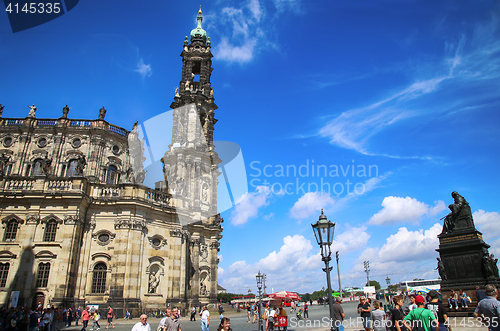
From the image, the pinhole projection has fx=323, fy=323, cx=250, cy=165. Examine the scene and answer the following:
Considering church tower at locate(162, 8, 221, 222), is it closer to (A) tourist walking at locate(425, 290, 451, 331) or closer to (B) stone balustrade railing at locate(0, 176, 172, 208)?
(B) stone balustrade railing at locate(0, 176, 172, 208)

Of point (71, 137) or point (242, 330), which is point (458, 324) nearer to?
point (242, 330)

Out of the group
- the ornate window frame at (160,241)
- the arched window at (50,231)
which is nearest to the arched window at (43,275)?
the arched window at (50,231)

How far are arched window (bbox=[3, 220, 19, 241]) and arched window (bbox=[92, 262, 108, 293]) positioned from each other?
649 cm

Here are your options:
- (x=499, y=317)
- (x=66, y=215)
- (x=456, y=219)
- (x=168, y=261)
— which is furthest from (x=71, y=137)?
(x=499, y=317)

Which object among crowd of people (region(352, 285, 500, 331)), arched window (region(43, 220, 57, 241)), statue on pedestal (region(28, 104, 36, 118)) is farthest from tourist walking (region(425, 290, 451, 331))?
statue on pedestal (region(28, 104, 36, 118))

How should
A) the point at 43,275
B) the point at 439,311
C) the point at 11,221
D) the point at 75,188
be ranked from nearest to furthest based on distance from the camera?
the point at 439,311 < the point at 43,275 < the point at 11,221 < the point at 75,188

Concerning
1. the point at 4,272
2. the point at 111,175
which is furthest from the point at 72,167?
the point at 4,272

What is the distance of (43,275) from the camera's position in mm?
23969

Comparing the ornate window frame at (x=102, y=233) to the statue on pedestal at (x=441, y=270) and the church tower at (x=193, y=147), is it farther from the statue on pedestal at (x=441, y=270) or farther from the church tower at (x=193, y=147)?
the statue on pedestal at (x=441, y=270)

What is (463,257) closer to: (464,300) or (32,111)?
(464,300)

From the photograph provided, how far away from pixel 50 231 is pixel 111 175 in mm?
13028

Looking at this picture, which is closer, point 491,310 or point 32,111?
point 491,310

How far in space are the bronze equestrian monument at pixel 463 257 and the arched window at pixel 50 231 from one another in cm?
2688

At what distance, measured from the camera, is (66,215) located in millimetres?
25406
